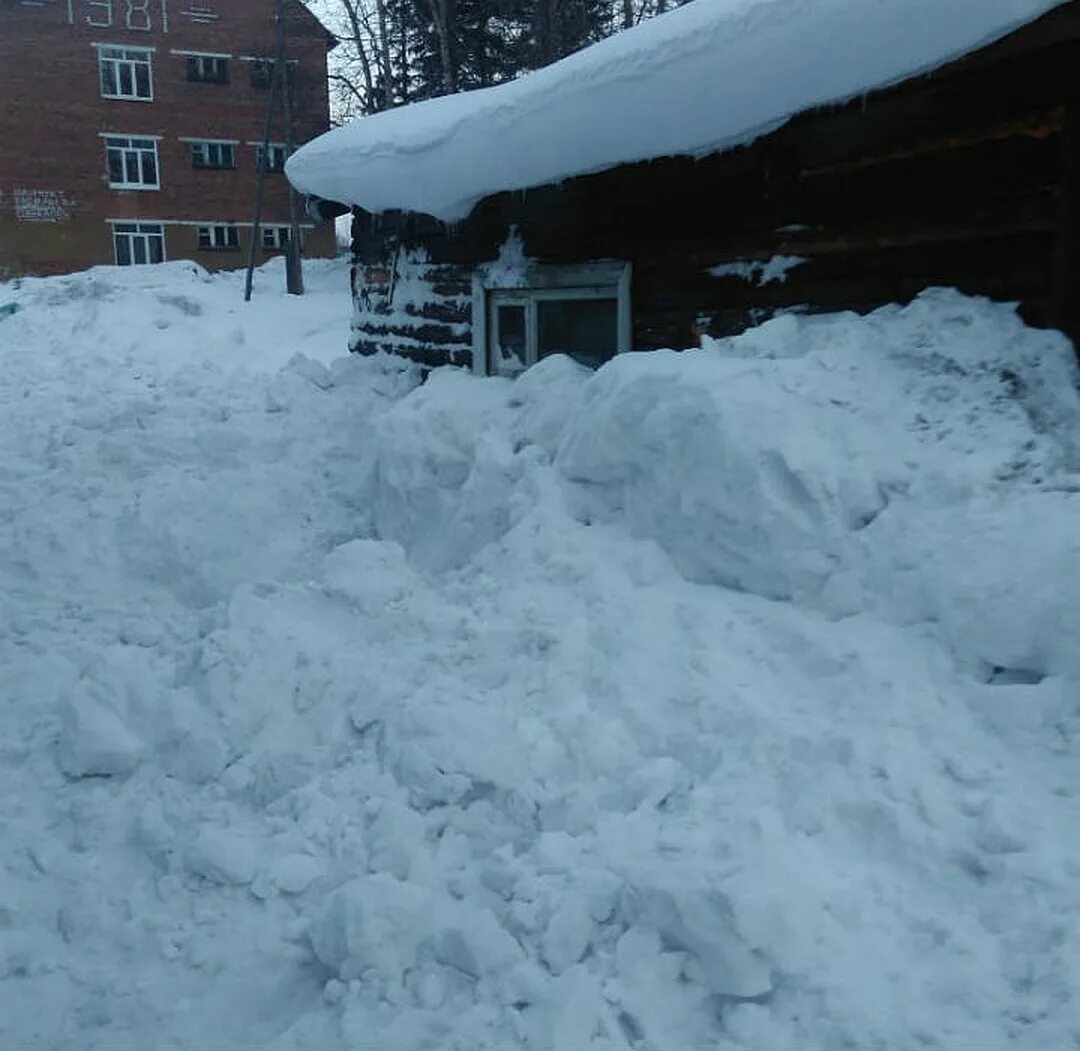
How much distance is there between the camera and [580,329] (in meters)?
6.59

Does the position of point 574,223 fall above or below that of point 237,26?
below

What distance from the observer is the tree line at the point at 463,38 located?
22.0 m

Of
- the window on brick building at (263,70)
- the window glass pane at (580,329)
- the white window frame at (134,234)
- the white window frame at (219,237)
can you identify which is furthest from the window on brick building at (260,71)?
the window glass pane at (580,329)

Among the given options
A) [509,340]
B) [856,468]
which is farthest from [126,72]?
[856,468]

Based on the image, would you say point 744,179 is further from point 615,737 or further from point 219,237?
point 219,237

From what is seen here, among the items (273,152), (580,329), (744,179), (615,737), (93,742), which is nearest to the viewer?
(615,737)

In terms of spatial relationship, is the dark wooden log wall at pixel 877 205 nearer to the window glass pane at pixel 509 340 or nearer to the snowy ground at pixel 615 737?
the snowy ground at pixel 615 737

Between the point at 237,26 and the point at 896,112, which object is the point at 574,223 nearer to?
the point at 896,112

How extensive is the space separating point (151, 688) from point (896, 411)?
3126 millimetres

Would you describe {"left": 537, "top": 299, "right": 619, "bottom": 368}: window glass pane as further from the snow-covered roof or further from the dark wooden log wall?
the snow-covered roof

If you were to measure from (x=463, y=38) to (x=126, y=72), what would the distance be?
44.6 feet

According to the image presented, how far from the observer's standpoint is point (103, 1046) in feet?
9.44

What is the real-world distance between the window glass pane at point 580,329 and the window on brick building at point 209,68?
30.2m

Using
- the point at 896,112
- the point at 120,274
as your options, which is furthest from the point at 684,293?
the point at 120,274
